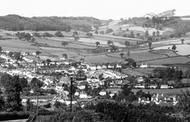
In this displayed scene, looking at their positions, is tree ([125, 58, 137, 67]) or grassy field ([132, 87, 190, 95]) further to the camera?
tree ([125, 58, 137, 67])

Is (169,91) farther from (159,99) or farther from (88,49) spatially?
(88,49)

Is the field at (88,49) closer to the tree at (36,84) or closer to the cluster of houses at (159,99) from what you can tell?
the tree at (36,84)

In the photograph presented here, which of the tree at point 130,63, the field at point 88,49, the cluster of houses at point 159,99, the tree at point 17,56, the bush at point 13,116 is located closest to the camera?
the bush at point 13,116

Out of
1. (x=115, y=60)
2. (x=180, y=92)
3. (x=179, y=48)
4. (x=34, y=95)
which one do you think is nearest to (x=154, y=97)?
(x=180, y=92)

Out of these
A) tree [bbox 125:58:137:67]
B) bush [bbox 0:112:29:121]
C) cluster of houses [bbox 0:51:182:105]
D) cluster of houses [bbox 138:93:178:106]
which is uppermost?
bush [bbox 0:112:29:121]

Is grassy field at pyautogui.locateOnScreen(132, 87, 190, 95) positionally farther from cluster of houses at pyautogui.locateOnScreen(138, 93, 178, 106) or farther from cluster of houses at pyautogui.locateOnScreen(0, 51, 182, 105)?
cluster of houses at pyautogui.locateOnScreen(0, 51, 182, 105)

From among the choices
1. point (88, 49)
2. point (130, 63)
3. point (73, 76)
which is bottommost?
point (73, 76)

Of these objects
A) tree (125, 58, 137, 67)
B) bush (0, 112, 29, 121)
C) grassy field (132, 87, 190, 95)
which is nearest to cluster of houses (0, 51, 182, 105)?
tree (125, 58, 137, 67)

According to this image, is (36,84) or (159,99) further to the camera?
(36,84)

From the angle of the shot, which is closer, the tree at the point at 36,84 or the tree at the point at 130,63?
the tree at the point at 36,84

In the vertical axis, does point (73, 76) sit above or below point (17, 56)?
below

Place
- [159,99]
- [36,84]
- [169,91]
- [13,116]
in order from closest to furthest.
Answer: [13,116] < [159,99] < [169,91] < [36,84]

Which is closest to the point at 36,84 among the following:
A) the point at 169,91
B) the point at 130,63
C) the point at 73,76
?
the point at 73,76

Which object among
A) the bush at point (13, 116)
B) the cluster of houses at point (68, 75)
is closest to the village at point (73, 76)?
the cluster of houses at point (68, 75)
